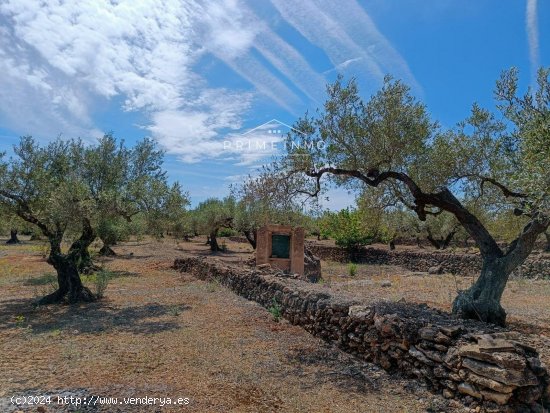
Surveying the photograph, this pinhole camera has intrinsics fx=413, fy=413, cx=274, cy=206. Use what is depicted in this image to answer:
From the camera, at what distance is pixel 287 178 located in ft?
31.9

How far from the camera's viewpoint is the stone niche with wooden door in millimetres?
18422

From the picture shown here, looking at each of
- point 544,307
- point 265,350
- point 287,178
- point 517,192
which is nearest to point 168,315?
point 265,350

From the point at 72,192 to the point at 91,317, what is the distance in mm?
3243

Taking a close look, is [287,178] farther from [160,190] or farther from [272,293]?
[160,190]

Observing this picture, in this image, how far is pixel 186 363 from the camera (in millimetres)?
6891

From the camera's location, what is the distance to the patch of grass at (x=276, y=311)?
10586 mm

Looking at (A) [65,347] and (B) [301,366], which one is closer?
(B) [301,366]

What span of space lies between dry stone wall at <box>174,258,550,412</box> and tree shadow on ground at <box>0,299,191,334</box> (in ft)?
11.1

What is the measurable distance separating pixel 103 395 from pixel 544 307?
12102 mm

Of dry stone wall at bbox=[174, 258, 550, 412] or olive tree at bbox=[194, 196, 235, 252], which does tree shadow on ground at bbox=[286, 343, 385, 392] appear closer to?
dry stone wall at bbox=[174, 258, 550, 412]

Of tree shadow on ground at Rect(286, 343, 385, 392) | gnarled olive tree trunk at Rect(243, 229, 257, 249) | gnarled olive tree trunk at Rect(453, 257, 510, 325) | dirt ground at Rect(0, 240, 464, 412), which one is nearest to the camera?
dirt ground at Rect(0, 240, 464, 412)

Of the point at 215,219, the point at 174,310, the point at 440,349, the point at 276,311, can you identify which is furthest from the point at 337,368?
the point at 215,219

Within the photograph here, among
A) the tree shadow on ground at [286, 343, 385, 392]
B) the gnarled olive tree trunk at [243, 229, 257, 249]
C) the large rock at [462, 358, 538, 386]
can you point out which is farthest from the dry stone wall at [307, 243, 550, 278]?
the large rock at [462, 358, 538, 386]

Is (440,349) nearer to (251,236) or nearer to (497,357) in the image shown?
(497,357)
